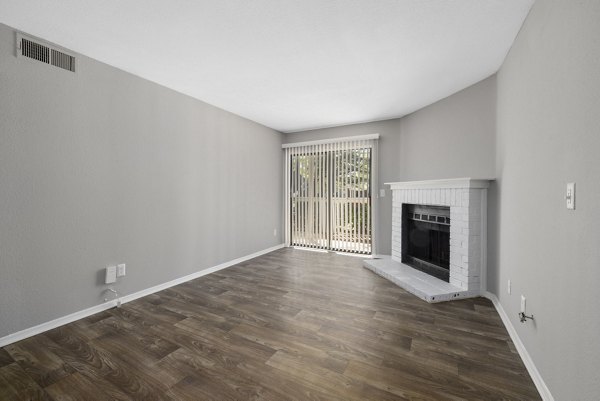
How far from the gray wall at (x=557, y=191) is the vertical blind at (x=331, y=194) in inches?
108

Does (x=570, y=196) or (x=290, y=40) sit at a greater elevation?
(x=290, y=40)

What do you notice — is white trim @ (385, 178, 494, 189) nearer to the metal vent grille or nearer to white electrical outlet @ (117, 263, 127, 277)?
white electrical outlet @ (117, 263, 127, 277)

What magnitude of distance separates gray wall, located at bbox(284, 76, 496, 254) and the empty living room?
1.3 inches

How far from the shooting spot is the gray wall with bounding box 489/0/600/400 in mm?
1126

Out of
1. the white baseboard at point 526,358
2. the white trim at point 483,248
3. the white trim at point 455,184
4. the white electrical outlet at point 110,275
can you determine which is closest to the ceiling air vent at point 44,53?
the white electrical outlet at point 110,275

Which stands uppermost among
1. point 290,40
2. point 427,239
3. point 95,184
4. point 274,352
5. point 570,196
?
point 290,40

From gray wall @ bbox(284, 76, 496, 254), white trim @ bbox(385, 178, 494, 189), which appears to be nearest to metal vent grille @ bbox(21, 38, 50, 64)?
gray wall @ bbox(284, 76, 496, 254)

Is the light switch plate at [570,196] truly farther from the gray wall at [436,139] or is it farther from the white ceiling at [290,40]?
the gray wall at [436,139]

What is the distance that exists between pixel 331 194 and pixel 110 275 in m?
3.86

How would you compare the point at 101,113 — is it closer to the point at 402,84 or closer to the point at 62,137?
the point at 62,137

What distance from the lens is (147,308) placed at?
2.73 metres

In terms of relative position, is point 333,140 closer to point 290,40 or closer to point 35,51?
point 290,40

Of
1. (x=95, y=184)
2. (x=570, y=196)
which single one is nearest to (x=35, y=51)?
(x=95, y=184)

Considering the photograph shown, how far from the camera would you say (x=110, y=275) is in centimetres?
272
